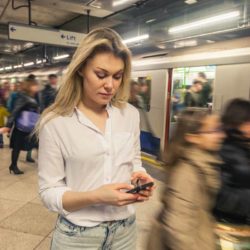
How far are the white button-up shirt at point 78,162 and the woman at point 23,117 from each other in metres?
4.26

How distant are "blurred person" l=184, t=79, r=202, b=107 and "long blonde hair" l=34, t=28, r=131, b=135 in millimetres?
5118

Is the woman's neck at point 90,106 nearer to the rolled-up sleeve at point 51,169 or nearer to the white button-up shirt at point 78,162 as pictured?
the white button-up shirt at point 78,162

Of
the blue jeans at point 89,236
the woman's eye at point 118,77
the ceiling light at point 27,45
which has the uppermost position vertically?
the ceiling light at point 27,45

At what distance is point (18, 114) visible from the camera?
16.9 ft

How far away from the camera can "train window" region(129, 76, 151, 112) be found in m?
7.42

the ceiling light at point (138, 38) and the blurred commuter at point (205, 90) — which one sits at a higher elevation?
the ceiling light at point (138, 38)

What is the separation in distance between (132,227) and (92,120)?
18.0 inches

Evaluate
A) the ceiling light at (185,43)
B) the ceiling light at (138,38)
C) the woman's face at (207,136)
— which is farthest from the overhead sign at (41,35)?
the woman's face at (207,136)

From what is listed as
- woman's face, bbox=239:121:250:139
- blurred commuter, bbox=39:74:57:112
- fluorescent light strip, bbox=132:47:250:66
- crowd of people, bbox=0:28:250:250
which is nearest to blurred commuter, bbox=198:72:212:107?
fluorescent light strip, bbox=132:47:250:66

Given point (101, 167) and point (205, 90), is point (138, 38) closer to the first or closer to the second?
point (205, 90)

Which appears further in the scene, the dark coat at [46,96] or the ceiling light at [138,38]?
the ceiling light at [138,38]

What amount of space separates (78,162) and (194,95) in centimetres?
551

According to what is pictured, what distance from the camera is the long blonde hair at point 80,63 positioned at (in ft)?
3.42

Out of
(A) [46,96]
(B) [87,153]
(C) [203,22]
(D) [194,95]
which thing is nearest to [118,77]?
(B) [87,153]
